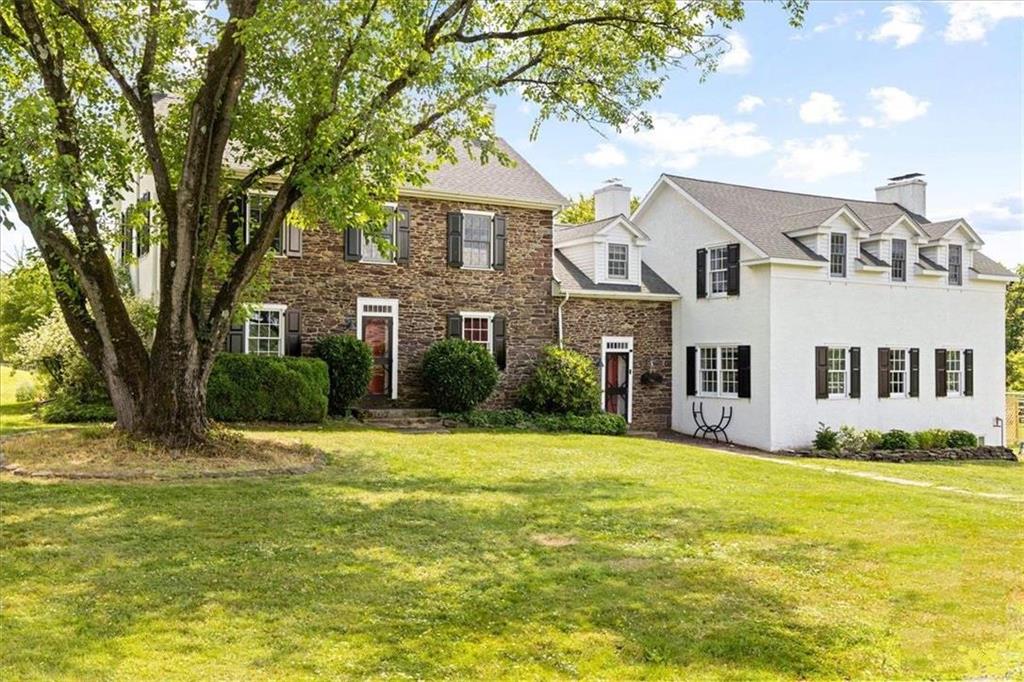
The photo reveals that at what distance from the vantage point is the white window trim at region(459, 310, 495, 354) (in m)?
21.3

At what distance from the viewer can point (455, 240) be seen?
69.5ft

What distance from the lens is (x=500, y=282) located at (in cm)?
2177

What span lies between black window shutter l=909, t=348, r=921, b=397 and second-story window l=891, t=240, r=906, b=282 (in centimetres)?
197

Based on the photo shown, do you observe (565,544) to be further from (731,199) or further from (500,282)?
(731,199)

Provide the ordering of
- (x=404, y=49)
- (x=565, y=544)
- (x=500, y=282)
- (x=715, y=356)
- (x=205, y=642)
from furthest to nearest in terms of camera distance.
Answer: (x=715, y=356) → (x=500, y=282) → (x=404, y=49) → (x=565, y=544) → (x=205, y=642)

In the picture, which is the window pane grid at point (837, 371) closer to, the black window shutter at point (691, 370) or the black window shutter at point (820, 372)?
the black window shutter at point (820, 372)

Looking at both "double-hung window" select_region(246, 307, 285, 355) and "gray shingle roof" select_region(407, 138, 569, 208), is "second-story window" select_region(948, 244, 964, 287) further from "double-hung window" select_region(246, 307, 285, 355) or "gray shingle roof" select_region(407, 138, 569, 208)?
"double-hung window" select_region(246, 307, 285, 355)

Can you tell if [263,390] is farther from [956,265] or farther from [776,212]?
[956,265]

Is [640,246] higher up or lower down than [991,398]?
higher up

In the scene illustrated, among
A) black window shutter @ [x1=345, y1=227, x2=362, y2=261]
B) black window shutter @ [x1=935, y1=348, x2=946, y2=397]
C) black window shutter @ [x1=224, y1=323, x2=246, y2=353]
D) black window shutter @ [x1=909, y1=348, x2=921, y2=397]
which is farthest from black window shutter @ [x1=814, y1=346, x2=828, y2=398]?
black window shutter @ [x1=224, y1=323, x2=246, y2=353]

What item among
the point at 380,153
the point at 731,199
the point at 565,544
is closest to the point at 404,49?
the point at 380,153

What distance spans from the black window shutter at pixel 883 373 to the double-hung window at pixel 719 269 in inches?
179

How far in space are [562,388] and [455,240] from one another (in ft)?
14.0

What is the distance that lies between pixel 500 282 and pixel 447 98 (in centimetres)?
895
